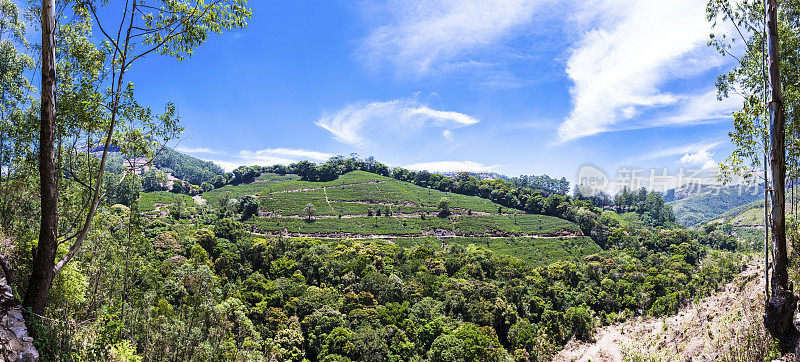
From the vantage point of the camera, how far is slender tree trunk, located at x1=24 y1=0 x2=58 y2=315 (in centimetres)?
555

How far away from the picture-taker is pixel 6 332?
5539 mm

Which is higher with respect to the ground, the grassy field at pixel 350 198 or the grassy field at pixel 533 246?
the grassy field at pixel 350 198

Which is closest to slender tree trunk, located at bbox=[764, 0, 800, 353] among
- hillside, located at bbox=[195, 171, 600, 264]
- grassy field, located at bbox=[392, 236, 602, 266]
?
grassy field, located at bbox=[392, 236, 602, 266]

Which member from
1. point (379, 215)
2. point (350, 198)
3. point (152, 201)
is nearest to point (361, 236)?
point (379, 215)

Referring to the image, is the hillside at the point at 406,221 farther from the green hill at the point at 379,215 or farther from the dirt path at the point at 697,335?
the dirt path at the point at 697,335

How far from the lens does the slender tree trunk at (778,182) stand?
6.81m

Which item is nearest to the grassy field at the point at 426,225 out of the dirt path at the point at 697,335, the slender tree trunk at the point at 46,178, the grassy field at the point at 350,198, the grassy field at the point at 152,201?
the grassy field at the point at 350,198

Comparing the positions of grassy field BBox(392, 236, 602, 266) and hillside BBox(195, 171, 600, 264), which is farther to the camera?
hillside BBox(195, 171, 600, 264)

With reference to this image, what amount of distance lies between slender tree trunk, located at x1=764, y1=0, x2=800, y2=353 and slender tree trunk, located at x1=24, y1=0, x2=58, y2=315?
1473 centimetres

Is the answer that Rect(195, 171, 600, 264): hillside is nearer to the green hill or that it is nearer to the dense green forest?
the green hill

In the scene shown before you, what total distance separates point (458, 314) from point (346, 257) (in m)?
14.5

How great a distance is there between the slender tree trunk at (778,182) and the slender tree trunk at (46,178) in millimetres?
14727

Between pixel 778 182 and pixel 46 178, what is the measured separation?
14.9 meters

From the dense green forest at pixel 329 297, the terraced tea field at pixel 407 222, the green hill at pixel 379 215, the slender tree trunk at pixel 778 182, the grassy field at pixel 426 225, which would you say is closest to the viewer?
the slender tree trunk at pixel 778 182
